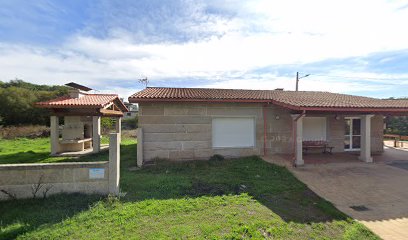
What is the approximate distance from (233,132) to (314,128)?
4835 millimetres

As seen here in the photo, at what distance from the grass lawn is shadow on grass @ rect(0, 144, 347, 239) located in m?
0.02

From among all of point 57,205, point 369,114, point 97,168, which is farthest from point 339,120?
point 57,205

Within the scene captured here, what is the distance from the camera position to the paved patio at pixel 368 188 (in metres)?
4.79

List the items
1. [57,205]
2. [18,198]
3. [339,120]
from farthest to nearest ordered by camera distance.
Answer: [339,120], [18,198], [57,205]

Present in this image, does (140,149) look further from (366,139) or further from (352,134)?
(352,134)

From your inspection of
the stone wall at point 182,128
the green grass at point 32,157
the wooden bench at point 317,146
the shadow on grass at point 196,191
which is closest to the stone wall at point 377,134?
the wooden bench at point 317,146

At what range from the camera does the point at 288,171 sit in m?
8.15

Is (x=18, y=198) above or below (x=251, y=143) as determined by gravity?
below

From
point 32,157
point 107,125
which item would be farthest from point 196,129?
point 107,125

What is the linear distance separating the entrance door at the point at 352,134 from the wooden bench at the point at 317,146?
130 cm

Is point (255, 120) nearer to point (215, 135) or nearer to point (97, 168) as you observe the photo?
point (215, 135)

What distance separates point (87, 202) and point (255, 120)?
7851mm

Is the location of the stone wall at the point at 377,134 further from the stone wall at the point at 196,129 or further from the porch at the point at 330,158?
the stone wall at the point at 196,129

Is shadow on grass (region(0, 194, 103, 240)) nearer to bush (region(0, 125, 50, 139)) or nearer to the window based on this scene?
the window
